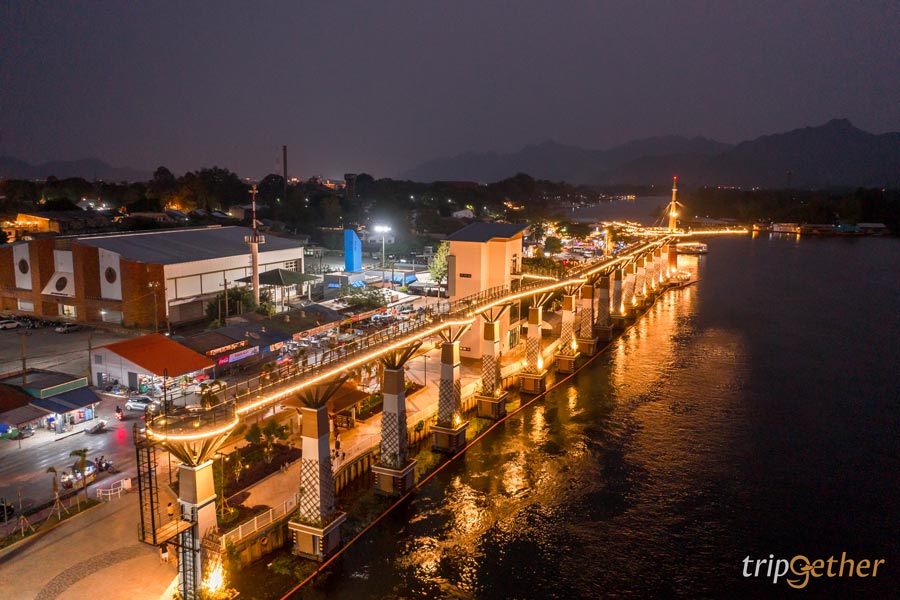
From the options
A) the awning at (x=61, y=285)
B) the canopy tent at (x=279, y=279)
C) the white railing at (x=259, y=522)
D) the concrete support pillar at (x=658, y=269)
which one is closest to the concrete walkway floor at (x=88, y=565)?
the white railing at (x=259, y=522)

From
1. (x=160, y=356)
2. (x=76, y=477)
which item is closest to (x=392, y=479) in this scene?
(x=76, y=477)

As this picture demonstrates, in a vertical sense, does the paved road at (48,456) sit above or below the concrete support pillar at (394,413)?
below

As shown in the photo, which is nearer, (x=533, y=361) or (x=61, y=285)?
(x=533, y=361)

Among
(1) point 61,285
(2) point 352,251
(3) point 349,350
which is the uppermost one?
(2) point 352,251

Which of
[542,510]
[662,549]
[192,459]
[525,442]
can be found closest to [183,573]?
[192,459]

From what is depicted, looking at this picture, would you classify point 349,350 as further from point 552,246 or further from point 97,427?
Answer: point 552,246

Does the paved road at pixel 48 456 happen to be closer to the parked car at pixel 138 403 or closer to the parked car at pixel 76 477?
the parked car at pixel 76 477

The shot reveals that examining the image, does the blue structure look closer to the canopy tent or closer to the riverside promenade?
the canopy tent
